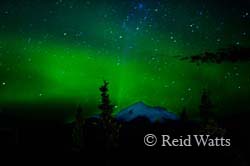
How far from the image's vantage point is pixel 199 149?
72.4 feet

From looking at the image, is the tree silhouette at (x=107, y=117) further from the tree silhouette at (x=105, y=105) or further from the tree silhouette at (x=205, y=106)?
the tree silhouette at (x=205, y=106)

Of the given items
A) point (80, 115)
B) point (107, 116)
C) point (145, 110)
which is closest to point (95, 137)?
point (80, 115)

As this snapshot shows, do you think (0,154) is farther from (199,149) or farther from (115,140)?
(199,149)

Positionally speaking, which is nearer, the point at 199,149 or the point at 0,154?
the point at 199,149

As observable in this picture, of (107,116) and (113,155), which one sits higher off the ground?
(107,116)

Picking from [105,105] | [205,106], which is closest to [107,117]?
[105,105]

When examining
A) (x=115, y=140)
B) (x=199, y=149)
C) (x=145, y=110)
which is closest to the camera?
(x=199, y=149)

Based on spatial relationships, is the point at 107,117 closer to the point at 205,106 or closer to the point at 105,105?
the point at 105,105

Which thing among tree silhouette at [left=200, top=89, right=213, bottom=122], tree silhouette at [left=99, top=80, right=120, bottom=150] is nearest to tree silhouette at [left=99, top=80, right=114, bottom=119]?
tree silhouette at [left=99, top=80, right=120, bottom=150]

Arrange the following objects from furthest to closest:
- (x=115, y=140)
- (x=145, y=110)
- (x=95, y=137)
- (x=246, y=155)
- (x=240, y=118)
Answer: (x=145, y=110) → (x=240, y=118) → (x=95, y=137) → (x=115, y=140) → (x=246, y=155)

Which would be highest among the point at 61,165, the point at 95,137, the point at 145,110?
the point at 145,110

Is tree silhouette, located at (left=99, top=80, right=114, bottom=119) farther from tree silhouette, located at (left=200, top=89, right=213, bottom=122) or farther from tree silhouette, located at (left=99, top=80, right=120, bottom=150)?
tree silhouette, located at (left=200, top=89, right=213, bottom=122)

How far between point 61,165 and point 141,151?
A: 6.52m

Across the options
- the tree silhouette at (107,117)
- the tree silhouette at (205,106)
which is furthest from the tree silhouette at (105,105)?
the tree silhouette at (205,106)
